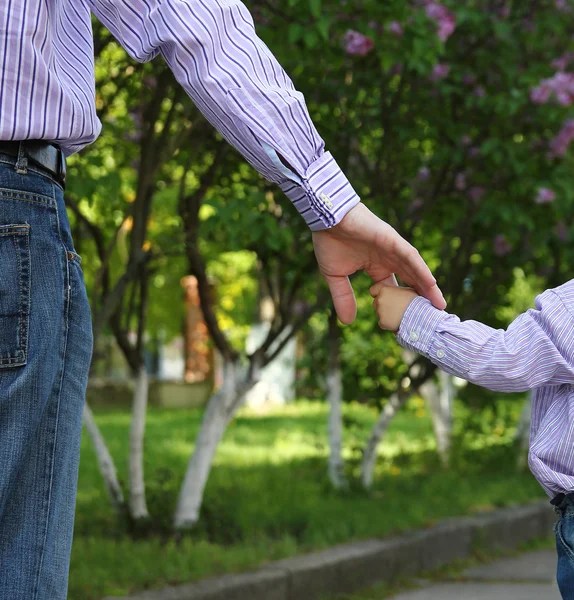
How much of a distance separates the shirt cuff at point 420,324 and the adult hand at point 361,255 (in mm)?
80

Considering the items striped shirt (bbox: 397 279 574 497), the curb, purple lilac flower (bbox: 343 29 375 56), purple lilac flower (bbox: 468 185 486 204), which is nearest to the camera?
striped shirt (bbox: 397 279 574 497)

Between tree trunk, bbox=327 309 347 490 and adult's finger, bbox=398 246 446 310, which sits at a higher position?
adult's finger, bbox=398 246 446 310

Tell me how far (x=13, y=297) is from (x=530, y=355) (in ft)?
3.84

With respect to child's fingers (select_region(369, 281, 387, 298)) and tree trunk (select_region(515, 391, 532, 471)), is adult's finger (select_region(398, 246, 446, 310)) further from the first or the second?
tree trunk (select_region(515, 391, 532, 471))

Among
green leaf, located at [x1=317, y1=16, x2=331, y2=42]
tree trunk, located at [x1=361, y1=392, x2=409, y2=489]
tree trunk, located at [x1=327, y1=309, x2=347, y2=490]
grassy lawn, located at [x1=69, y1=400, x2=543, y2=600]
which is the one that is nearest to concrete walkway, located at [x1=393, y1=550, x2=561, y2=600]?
grassy lawn, located at [x1=69, y1=400, x2=543, y2=600]

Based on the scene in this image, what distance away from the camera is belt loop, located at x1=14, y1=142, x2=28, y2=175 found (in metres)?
1.69

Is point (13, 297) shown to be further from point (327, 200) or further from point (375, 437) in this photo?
point (375, 437)

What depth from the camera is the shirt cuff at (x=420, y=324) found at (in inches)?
93.0

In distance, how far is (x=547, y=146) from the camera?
245 inches

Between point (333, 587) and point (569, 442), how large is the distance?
278 centimetres

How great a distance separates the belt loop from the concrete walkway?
3.72 m

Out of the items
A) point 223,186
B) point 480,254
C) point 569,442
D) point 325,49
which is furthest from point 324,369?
point 569,442

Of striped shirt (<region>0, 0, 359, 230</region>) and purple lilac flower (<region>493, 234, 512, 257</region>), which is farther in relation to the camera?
purple lilac flower (<region>493, 234, 512, 257</region>)

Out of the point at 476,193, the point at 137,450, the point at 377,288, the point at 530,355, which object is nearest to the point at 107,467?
the point at 137,450
